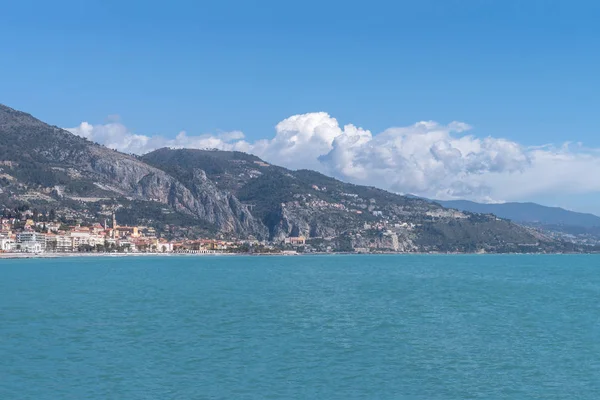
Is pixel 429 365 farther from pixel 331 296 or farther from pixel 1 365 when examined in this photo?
pixel 331 296

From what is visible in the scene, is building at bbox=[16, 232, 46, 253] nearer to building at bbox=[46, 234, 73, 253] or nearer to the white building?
the white building

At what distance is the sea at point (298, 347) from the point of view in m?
25.3

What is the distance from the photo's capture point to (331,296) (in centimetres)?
5725

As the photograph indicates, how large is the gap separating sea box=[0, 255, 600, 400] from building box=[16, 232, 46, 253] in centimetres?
12267

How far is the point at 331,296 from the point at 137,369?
3049 centimetres

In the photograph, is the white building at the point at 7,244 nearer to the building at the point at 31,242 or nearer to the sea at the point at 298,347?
the building at the point at 31,242

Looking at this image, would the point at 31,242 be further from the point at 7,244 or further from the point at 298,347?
the point at 298,347

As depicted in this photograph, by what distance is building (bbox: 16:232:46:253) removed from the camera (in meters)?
173

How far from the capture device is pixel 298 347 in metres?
32.5

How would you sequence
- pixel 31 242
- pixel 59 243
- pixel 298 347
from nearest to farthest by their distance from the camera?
pixel 298 347 → pixel 31 242 → pixel 59 243

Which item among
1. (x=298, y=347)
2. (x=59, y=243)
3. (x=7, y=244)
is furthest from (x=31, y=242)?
(x=298, y=347)

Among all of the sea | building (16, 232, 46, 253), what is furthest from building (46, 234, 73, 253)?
the sea

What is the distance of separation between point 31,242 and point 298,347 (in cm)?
15564

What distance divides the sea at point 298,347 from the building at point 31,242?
402ft
